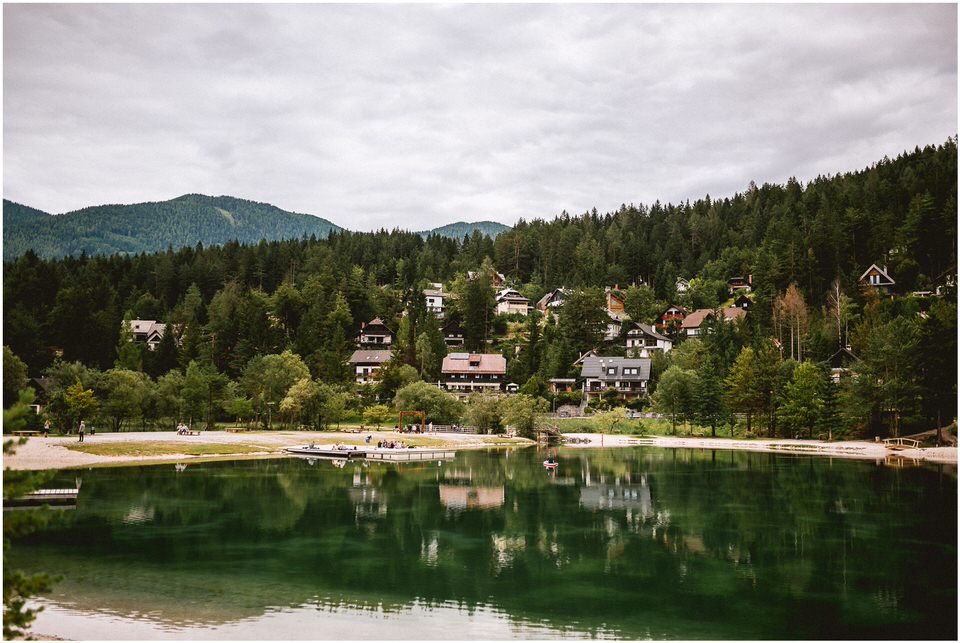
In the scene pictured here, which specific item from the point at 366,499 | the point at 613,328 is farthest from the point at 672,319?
the point at 366,499

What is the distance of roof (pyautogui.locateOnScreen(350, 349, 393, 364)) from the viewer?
327 ft

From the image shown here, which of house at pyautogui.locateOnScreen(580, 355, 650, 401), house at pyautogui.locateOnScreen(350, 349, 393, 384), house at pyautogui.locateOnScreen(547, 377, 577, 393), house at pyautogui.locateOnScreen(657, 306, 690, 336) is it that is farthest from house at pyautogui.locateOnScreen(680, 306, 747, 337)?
house at pyautogui.locateOnScreen(350, 349, 393, 384)

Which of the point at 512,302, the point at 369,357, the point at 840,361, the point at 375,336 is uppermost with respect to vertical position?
the point at 512,302

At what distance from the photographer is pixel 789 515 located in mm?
32562

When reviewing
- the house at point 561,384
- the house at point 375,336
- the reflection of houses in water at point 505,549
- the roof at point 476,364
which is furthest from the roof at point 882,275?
the reflection of houses in water at point 505,549

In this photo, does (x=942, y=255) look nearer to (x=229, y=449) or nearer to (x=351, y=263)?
(x=229, y=449)

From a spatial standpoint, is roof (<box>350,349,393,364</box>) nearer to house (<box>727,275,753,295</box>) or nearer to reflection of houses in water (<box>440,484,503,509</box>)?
house (<box>727,275,753,295</box>)

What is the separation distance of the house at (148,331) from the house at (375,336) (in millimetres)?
29247

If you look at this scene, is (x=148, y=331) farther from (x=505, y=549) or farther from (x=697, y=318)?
(x=505, y=549)

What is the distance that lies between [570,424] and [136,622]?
6360cm

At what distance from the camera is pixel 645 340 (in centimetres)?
10200

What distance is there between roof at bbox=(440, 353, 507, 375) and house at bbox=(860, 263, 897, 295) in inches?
1829

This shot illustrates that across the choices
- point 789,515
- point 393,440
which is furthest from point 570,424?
point 789,515

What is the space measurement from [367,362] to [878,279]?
6806 centimetres
